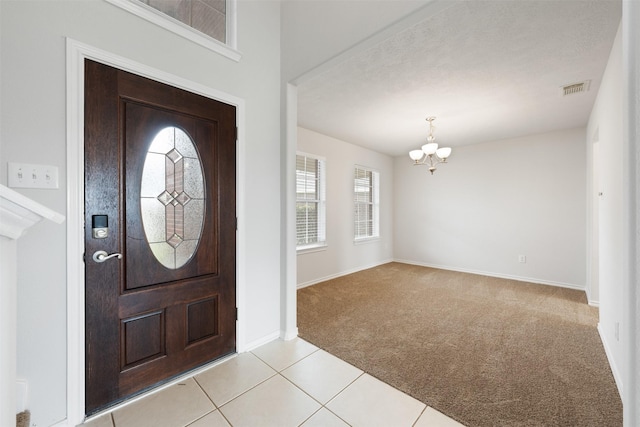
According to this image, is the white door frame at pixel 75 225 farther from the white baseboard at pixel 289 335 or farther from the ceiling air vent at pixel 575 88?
the ceiling air vent at pixel 575 88

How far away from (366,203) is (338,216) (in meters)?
1.10

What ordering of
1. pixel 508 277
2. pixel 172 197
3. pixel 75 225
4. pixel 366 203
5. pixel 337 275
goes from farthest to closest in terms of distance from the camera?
pixel 366 203 → pixel 337 275 → pixel 508 277 → pixel 172 197 → pixel 75 225

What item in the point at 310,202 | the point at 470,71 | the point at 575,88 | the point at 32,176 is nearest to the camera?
the point at 32,176

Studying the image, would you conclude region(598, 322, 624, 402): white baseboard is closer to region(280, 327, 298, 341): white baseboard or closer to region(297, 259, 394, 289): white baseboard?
region(280, 327, 298, 341): white baseboard

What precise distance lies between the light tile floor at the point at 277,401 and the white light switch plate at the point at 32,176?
1.36 m

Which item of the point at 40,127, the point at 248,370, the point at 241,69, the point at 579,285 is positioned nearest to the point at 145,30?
the point at 241,69

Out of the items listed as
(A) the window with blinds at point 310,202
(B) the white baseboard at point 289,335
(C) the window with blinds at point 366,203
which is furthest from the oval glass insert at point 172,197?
(C) the window with blinds at point 366,203

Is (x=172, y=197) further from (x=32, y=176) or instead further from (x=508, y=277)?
(x=508, y=277)

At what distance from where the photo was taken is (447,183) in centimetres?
538

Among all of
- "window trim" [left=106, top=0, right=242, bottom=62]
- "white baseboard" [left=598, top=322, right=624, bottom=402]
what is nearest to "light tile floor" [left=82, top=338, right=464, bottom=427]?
"white baseboard" [left=598, top=322, right=624, bottom=402]

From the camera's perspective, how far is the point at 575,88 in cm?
277

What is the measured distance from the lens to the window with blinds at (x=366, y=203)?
17.5 ft

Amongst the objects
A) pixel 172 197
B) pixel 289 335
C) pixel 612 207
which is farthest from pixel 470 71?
pixel 289 335

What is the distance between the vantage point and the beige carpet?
1596mm
